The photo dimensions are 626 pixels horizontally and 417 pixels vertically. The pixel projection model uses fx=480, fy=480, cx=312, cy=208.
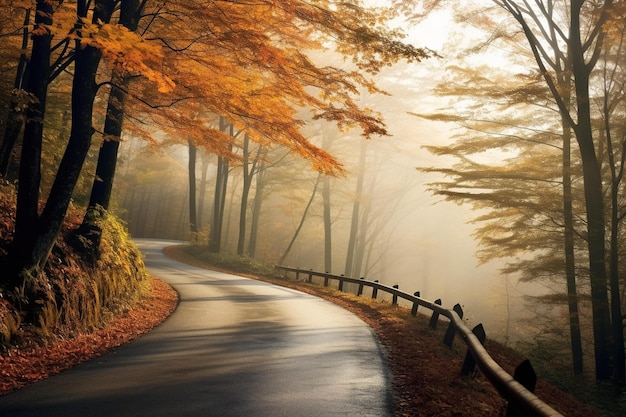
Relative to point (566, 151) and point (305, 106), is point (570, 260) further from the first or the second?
point (305, 106)

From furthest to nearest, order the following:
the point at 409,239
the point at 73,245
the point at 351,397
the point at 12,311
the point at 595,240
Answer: the point at 409,239 < the point at 595,240 < the point at 73,245 < the point at 12,311 < the point at 351,397

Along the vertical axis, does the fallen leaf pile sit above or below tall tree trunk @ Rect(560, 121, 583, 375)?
below

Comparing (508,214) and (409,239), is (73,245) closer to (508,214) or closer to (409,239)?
(508,214)

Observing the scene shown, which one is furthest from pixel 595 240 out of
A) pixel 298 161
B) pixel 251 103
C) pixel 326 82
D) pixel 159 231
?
pixel 159 231

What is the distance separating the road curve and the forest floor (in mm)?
288

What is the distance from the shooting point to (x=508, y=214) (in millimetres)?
16734

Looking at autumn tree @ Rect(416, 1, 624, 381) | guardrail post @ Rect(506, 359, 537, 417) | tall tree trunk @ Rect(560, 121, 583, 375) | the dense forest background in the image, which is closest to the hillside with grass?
the dense forest background

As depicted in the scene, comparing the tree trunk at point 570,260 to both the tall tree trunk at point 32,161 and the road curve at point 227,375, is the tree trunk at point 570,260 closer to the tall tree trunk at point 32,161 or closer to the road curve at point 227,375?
the road curve at point 227,375

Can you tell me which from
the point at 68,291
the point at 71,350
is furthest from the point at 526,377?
the point at 68,291

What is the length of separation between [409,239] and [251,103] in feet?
178

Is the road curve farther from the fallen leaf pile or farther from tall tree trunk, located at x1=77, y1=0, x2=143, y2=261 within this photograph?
tall tree trunk, located at x1=77, y1=0, x2=143, y2=261

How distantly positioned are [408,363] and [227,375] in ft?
10.6

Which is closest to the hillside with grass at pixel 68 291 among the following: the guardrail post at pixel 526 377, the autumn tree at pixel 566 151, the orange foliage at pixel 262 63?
the orange foliage at pixel 262 63

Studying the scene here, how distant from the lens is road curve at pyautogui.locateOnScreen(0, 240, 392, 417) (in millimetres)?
5414
